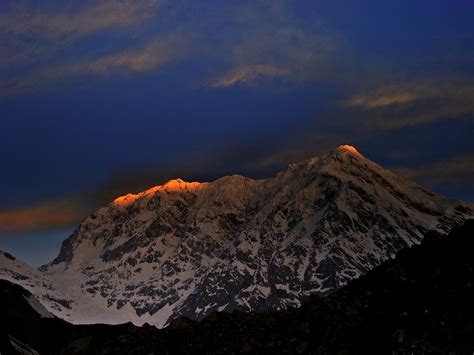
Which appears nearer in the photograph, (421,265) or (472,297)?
(472,297)

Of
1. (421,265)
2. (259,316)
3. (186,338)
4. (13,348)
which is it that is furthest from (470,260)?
(13,348)

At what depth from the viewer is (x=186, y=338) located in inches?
1415

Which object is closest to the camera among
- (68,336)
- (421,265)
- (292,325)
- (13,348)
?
(13,348)

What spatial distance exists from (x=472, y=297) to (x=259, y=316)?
961cm

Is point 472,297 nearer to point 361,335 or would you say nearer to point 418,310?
point 418,310

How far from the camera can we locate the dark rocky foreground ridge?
3066 centimetres

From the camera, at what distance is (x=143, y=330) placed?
1442 inches

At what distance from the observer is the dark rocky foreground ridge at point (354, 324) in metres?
30.7

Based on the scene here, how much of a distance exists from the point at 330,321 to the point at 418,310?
3.54 meters

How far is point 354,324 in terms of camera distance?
32594 mm

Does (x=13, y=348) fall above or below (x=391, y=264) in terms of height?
below

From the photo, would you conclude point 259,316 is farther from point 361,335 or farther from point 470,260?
point 470,260

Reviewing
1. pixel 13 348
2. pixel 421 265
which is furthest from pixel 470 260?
pixel 13 348

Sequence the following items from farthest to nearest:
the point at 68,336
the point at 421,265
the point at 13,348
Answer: the point at 68,336 < the point at 421,265 < the point at 13,348
